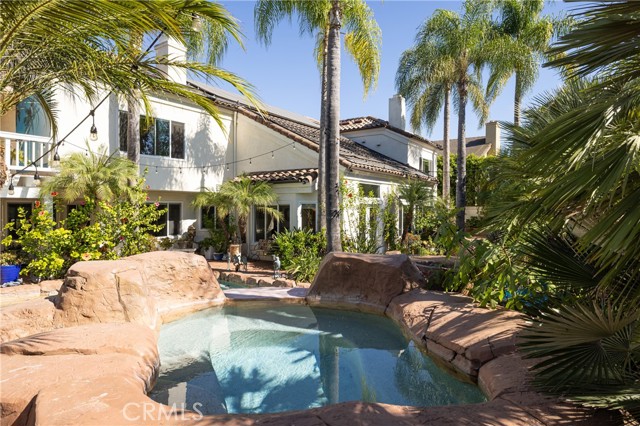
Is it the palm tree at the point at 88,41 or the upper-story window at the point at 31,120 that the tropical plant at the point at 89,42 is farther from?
the upper-story window at the point at 31,120

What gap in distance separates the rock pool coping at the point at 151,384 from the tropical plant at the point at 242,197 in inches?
366

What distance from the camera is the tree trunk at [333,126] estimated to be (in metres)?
12.9

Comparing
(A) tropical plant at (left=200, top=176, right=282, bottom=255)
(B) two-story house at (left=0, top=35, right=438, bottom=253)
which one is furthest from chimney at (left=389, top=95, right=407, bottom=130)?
(A) tropical plant at (left=200, top=176, right=282, bottom=255)

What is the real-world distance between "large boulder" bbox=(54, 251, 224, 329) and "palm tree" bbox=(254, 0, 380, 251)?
460cm

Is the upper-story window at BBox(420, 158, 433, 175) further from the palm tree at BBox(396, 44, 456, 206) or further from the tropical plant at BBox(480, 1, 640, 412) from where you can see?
the tropical plant at BBox(480, 1, 640, 412)

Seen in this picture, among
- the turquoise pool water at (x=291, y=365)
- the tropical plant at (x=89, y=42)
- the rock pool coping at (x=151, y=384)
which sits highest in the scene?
the tropical plant at (x=89, y=42)

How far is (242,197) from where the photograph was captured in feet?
52.2

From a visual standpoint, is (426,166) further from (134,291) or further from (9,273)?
(9,273)

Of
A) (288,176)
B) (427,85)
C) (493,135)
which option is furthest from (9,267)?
(493,135)

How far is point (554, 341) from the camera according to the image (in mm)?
4133

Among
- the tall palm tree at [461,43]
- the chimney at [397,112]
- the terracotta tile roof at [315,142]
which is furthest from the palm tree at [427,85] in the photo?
the terracotta tile roof at [315,142]

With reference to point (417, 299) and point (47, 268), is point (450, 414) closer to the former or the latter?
A: point (417, 299)

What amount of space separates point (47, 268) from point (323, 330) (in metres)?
8.34

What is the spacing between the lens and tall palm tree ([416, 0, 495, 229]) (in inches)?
773
